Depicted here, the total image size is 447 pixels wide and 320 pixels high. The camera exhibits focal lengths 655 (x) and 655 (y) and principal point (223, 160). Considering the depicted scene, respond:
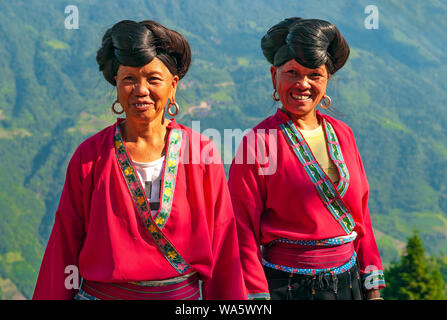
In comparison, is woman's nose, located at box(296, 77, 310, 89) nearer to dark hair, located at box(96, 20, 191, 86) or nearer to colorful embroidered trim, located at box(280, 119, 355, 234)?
colorful embroidered trim, located at box(280, 119, 355, 234)

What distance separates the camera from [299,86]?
4.04 meters

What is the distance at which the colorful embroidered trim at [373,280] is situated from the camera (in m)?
4.27

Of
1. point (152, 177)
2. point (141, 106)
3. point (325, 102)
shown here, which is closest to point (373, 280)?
point (325, 102)

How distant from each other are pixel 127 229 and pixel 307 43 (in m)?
1.58

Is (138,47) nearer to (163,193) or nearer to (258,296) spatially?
(163,193)

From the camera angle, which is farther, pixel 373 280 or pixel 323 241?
pixel 373 280

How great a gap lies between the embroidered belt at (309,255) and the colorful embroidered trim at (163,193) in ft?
2.70

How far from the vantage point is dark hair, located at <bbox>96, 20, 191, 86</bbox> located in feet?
11.2

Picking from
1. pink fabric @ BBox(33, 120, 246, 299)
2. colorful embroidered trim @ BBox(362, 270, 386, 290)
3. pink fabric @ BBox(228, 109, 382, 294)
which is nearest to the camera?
pink fabric @ BBox(33, 120, 246, 299)

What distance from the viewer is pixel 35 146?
170 meters

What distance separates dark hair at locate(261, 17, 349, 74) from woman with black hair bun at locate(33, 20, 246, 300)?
75cm

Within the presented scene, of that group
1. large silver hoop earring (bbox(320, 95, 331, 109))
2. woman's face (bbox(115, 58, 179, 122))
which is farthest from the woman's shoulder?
large silver hoop earring (bbox(320, 95, 331, 109))

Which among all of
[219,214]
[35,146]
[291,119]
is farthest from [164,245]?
[35,146]

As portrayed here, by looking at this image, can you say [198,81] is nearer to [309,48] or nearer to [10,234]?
[10,234]
